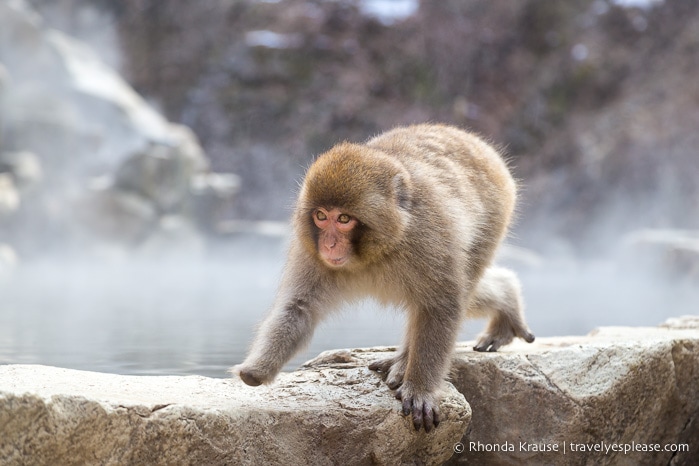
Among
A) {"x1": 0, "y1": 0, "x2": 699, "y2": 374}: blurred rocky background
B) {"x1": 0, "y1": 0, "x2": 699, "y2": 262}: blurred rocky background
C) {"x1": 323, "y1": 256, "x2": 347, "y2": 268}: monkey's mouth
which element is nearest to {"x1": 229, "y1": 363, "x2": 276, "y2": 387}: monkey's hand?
{"x1": 323, "y1": 256, "x2": 347, "y2": 268}: monkey's mouth

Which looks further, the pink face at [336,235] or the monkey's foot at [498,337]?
the monkey's foot at [498,337]

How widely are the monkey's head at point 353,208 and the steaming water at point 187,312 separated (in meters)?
0.46

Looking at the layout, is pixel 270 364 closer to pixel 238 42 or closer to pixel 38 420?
pixel 38 420

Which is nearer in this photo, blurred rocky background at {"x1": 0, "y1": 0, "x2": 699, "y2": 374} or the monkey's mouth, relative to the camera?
the monkey's mouth

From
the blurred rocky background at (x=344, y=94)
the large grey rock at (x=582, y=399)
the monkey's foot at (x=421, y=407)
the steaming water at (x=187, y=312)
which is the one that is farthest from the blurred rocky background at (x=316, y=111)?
the monkey's foot at (x=421, y=407)

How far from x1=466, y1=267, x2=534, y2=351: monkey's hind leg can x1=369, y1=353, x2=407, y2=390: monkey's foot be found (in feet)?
1.84

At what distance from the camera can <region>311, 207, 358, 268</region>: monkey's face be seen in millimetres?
2551

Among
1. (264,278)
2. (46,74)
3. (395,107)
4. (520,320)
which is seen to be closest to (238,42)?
(395,107)

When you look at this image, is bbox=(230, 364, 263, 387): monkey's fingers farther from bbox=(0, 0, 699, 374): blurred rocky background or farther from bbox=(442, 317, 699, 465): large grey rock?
bbox=(0, 0, 699, 374): blurred rocky background

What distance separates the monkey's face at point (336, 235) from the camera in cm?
255

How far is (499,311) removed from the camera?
11.1 ft

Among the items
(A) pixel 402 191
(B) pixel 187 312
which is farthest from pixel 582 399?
(B) pixel 187 312

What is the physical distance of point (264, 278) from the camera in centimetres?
1196

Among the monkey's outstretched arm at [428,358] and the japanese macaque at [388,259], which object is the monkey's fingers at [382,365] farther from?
the monkey's outstretched arm at [428,358]
